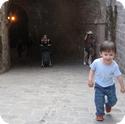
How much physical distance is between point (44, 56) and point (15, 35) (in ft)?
19.3

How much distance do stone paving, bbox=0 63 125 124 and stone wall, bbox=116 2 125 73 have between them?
3.84ft

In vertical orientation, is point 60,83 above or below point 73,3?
below

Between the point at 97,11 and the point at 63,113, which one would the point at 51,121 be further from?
the point at 97,11

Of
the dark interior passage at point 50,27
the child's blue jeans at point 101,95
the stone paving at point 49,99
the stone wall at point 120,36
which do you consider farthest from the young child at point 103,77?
the dark interior passage at point 50,27

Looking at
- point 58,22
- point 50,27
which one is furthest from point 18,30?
point 58,22

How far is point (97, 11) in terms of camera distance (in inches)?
691

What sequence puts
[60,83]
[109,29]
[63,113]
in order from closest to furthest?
[63,113] < [60,83] < [109,29]

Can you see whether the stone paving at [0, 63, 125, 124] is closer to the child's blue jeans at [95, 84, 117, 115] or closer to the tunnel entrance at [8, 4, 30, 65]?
the child's blue jeans at [95, 84, 117, 115]

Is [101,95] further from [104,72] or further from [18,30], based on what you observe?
[18,30]

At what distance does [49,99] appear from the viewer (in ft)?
29.2

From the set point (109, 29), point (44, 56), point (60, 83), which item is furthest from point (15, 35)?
point (60, 83)

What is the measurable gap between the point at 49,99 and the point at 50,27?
12737mm

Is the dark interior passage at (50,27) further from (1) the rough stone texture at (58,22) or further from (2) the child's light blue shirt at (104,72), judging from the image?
(2) the child's light blue shirt at (104,72)

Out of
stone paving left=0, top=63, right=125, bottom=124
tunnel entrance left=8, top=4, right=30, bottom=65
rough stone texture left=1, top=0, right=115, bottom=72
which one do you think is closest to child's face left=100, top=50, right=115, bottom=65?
stone paving left=0, top=63, right=125, bottom=124
